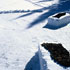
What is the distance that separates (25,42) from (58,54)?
166 inches

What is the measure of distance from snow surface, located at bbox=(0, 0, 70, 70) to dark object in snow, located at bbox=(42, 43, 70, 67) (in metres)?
0.25

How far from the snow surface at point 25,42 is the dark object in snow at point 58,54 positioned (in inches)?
9.8

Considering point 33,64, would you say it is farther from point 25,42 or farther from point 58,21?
point 58,21

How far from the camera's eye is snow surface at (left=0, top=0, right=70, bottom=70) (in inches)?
396

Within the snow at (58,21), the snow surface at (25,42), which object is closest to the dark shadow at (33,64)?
the snow surface at (25,42)

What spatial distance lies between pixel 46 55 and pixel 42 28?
659cm

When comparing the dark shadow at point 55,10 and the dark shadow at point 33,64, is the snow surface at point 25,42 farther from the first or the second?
the dark shadow at point 55,10

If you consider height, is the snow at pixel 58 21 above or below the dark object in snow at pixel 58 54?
below

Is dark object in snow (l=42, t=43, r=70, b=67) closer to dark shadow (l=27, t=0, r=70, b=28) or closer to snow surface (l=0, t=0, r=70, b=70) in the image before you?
snow surface (l=0, t=0, r=70, b=70)

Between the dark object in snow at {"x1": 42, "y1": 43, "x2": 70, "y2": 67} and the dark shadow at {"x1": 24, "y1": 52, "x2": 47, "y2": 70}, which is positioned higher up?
the dark object in snow at {"x1": 42, "y1": 43, "x2": 70, "y2": 67}

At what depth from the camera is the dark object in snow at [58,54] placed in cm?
864

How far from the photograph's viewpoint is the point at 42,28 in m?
15.7

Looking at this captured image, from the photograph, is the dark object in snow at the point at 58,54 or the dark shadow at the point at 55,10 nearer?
the dark object in snow at the point at 58,54

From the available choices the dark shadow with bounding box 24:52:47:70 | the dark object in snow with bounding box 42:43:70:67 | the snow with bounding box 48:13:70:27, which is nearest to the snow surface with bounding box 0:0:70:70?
the dark shadow with bounding box 24:52:47:70
